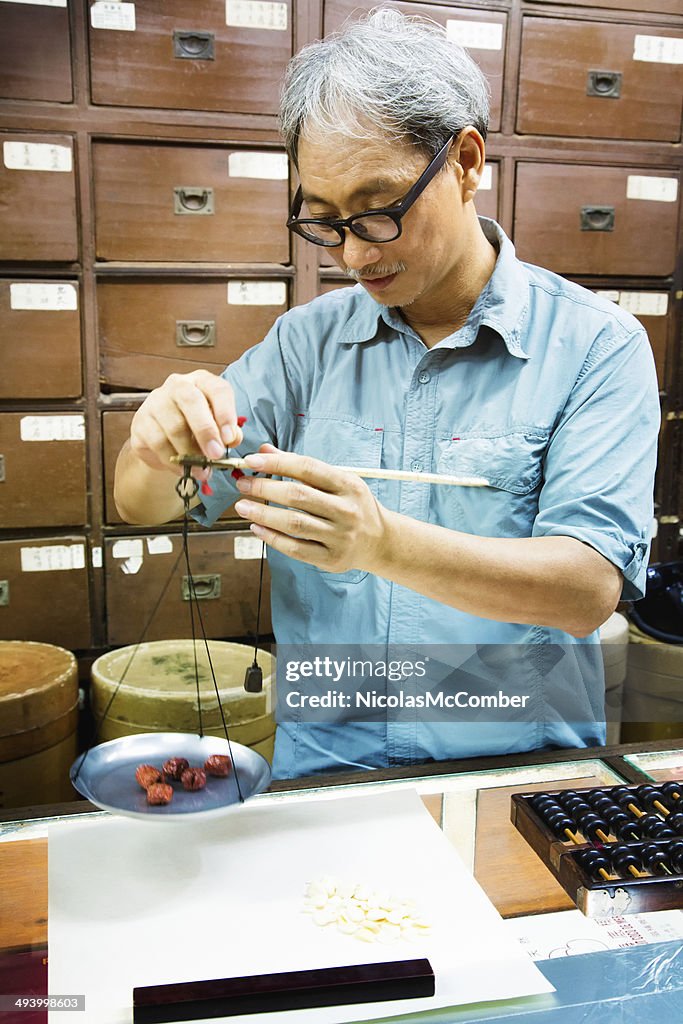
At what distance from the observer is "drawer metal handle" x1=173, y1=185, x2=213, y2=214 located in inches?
86.1

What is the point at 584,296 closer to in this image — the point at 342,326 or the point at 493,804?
the point at 342,326

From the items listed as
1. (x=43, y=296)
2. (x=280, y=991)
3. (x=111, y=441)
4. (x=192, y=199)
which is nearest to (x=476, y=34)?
(x=192, y=199)

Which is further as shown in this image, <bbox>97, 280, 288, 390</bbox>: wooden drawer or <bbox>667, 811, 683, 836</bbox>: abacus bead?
<bbox>97, 280, 288, 390</bbox>: wooden drawer

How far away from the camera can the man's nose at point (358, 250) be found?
1137 millimetres

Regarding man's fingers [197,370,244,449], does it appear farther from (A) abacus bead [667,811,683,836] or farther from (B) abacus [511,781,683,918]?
(A) abacus bead [667,811,683,836]

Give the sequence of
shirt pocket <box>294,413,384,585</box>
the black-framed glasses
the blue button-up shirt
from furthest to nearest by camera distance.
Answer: shirt pocket <box>294,413,384,585</box> < the blue button-up shirt < the black-framed glasses

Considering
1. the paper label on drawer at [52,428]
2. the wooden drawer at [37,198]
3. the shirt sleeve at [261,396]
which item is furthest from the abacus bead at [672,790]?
the wooden drawer at [37,198]

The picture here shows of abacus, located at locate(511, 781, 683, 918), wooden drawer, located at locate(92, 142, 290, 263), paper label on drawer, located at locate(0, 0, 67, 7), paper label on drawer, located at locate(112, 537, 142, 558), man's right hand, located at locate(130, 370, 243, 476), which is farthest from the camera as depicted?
paper label on drawer, located at locate(112, 537, 142, 558)

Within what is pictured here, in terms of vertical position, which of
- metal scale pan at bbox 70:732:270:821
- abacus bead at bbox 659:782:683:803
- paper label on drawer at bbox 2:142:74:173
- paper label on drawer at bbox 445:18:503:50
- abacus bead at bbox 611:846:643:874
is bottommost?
abacus bead at bbox 659:782:683:803

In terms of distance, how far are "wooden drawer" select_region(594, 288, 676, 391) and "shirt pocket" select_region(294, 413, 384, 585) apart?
1.50 metres

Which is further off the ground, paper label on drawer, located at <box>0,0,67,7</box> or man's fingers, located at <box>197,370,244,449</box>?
paper label on drawer, located at <box>0,0,67,7</box>

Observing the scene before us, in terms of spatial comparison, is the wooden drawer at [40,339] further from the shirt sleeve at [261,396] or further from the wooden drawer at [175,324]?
the shirt sleeve at [261,396]

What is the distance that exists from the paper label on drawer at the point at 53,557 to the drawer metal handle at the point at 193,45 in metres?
1.23

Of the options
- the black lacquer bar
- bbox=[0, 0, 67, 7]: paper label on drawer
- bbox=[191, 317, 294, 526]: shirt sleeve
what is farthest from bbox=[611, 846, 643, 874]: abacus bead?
bbox=[0, 0, 67, 7]: paper label on drawer
